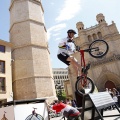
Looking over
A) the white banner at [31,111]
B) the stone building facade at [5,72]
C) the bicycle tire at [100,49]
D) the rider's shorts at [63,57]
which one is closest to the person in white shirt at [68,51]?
the rider's shorts at [63,57]

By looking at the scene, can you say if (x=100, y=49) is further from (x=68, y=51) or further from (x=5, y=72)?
(x=5, y=72)

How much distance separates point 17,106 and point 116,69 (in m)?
26.6

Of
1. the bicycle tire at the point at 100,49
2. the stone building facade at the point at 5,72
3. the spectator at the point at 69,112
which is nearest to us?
the spectator at the point at 69,112

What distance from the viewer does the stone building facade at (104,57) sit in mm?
30078

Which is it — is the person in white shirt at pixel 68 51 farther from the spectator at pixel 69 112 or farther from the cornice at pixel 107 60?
the cornice at pixel 107 60

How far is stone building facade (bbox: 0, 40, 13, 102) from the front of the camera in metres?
21.1

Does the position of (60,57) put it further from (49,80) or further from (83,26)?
(83,26)

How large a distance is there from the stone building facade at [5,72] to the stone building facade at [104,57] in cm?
1501

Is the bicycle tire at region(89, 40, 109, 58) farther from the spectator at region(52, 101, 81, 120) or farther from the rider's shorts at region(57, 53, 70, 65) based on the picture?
the spectator at region(52, 101, 81, 120)

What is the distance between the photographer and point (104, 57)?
32.1m

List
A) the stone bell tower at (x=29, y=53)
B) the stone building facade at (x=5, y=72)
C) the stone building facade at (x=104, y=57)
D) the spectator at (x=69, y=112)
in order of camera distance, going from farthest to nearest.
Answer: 1. the stone building facade at (x=104, y=57)
2. the stone bell tower at (x=29, y=53)
3. the stone building facade at (x=5, y=72)
4. the spectator at (x=69, y=112)

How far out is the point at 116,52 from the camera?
31.7 meters

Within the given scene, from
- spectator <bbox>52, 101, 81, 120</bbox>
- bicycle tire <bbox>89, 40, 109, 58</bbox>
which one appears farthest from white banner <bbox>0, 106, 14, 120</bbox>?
bicycle tire <bbox>89, 40, 109, 58</bbox>

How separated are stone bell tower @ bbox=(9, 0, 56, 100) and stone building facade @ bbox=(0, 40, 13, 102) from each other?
885 millimetres
